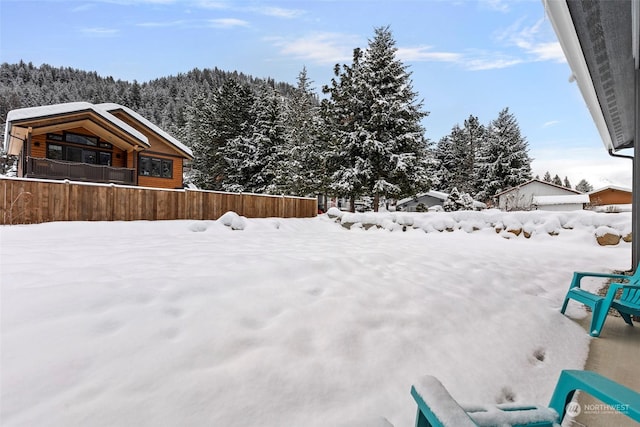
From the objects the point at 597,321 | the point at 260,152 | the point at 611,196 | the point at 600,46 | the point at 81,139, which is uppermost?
the point at 260,152

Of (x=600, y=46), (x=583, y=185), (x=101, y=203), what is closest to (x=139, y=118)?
(x=101, y=203)

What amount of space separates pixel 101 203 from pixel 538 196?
28.3m

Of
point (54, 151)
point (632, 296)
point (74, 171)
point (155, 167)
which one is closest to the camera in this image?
point (632, 296)

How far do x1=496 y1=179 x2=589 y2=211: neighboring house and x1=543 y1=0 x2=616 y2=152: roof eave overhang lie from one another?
60.2ft

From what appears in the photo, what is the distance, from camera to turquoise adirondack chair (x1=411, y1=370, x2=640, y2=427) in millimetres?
1013

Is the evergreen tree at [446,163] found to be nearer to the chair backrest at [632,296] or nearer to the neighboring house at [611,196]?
the neighboring house at [611,196]

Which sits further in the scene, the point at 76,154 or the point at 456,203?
the point at 456,203

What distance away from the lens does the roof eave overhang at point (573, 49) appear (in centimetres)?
249

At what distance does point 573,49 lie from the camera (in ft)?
10.5

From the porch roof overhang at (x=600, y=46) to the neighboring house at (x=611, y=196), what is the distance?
90.1 feet

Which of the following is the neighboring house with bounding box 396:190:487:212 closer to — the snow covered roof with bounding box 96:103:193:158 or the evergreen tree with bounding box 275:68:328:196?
the evergreen tree with bounding box 275:68:328:196

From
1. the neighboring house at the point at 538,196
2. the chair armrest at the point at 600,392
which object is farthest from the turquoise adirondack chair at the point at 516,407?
the neighboring house at the point at 538,196

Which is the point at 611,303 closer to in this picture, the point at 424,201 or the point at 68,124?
the point at 68,124

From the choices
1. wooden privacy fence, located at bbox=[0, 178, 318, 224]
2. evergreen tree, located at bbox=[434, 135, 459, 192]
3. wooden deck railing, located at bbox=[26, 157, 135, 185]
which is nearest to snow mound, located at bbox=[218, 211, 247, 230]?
wooden privacy fence, located at bbox=[0, 178, 318, 224]
